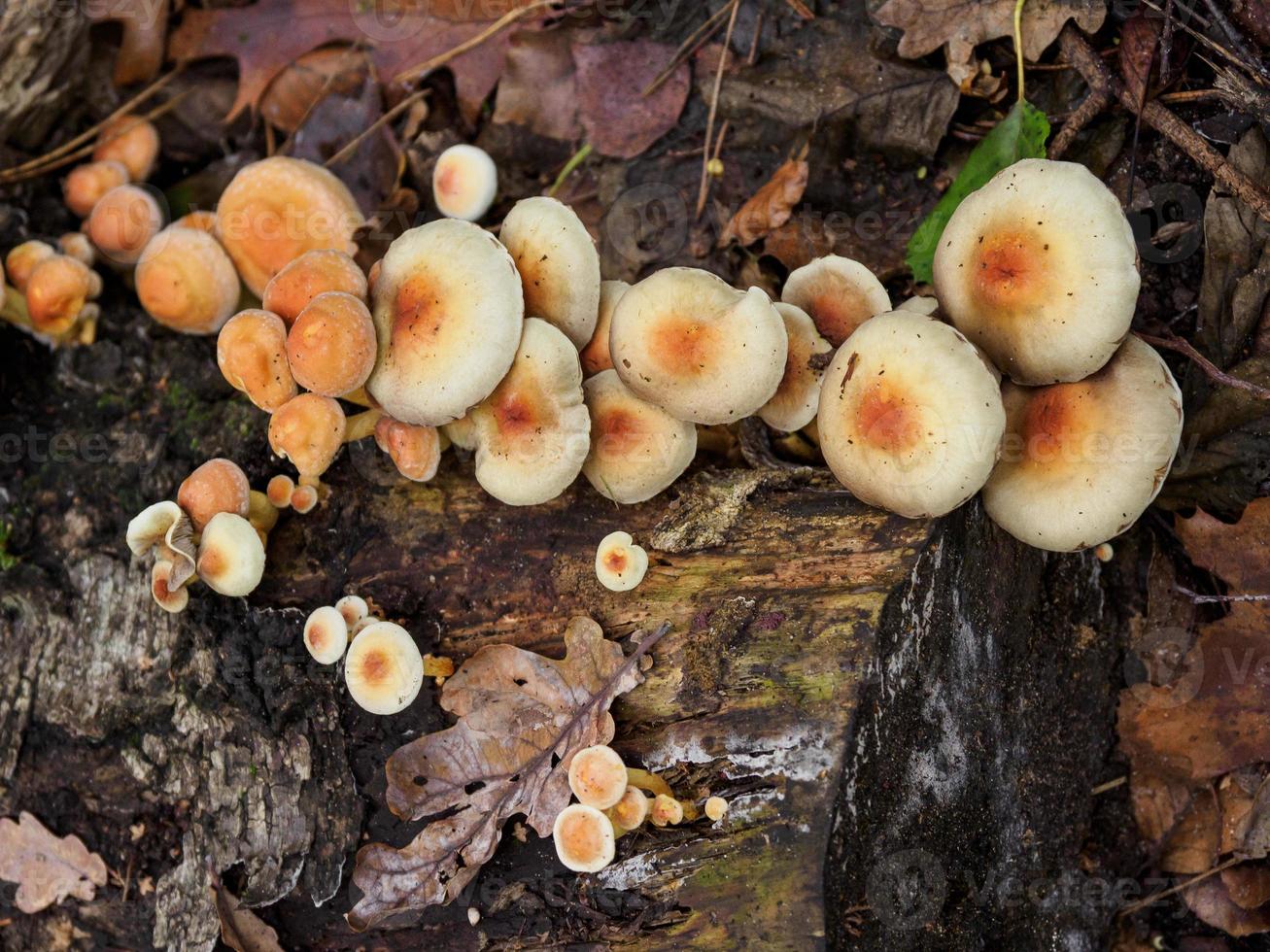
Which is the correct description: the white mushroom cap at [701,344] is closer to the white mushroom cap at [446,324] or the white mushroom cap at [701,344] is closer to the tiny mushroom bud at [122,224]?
the white mushroom cap at [446,324]

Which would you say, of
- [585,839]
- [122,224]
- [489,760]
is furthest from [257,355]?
[585,839]

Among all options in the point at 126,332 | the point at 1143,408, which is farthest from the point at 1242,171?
the point at 126,332

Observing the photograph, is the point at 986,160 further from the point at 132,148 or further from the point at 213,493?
the point at 132,148

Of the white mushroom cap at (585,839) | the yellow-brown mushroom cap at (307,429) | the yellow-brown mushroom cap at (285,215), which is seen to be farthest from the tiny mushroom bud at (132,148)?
the white mushroom cap at (585,839)

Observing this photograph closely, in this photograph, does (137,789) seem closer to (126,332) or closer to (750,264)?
(126,332)

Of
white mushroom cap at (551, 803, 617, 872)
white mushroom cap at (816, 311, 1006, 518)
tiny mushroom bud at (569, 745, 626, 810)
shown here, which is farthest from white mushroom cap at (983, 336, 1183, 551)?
white mushroom cap at (551, 803, 617, 872)
